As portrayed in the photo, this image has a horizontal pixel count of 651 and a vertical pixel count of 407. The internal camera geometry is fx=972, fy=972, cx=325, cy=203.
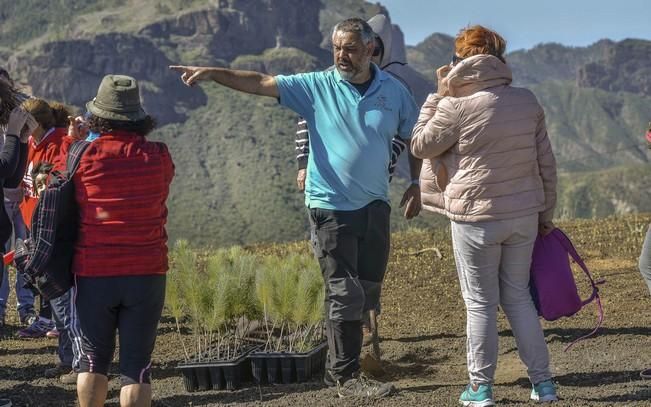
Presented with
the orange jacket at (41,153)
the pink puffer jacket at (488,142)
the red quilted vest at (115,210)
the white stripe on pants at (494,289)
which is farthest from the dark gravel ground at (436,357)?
the red quilted vest at (115,210)

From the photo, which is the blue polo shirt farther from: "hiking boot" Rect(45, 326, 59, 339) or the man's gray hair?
"hiking boot" Rect(45, 326, 59, 339)

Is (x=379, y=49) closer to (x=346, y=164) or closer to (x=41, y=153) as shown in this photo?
(x=346, y=164)

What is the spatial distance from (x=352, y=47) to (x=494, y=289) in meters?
1.38

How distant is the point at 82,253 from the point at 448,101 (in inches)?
66.9

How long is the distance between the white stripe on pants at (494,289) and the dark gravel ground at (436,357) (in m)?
0.24

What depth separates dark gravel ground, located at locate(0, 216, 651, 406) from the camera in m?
4.88

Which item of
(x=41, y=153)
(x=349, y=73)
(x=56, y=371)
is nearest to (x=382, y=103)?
(x=349, y=73)

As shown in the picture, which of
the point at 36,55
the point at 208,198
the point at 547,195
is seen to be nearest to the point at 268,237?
the point at 208,198

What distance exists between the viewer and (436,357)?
21.3 feet

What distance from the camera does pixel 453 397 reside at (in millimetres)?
4730

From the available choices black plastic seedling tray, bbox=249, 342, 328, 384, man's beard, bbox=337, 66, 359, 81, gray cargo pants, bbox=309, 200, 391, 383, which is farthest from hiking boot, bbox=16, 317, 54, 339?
man's beard, bbox=337, 66, 359, 81

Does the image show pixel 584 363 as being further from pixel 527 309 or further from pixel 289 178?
pixel 289 178

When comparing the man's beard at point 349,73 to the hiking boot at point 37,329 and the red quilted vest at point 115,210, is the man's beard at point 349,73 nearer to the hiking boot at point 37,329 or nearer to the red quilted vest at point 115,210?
the red quilted vest at point 115,210

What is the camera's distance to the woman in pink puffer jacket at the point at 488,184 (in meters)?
4.26
